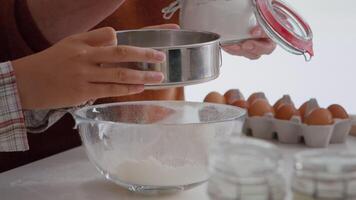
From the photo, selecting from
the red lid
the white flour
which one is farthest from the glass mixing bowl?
the red lid

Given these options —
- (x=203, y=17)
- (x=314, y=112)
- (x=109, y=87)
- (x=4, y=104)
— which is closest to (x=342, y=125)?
(x=314, y=112)

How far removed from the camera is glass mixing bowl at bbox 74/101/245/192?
27.7 inches

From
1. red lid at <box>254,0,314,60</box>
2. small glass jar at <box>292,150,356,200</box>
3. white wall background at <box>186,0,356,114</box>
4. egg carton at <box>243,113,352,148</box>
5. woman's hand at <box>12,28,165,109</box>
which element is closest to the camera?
small glass jar at <box>292,150,356,200</box>

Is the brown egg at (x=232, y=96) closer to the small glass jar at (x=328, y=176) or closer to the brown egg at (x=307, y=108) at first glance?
the brown egg at (x=307, y=108)

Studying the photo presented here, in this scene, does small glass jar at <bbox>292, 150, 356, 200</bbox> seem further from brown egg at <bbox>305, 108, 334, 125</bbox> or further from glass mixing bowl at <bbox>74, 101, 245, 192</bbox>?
brown egg at <bbox>305, 108, 334, 125</bbox>

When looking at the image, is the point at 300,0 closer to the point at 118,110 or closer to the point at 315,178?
the point at 118,110

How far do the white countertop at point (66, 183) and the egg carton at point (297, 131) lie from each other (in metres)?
0.02

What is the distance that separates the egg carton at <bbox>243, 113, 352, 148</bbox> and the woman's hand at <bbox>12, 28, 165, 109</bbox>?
11.8 inches

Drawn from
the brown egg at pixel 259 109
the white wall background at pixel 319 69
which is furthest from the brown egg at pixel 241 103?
the white wall background at pixel 319 69

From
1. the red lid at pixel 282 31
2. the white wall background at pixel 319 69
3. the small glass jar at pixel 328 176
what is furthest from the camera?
the white wall background at pixel 319 69

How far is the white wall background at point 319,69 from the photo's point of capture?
1591mm

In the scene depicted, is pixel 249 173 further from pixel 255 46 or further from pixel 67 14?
pixel 67 14

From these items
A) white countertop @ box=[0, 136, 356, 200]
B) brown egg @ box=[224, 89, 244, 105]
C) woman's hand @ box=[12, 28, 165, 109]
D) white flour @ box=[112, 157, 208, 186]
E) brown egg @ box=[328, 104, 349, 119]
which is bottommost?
white countertop @ box=[0, 136, 356, 200]

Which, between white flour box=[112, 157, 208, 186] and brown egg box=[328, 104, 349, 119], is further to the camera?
brown egg box=[328, 104, 349, 119]
